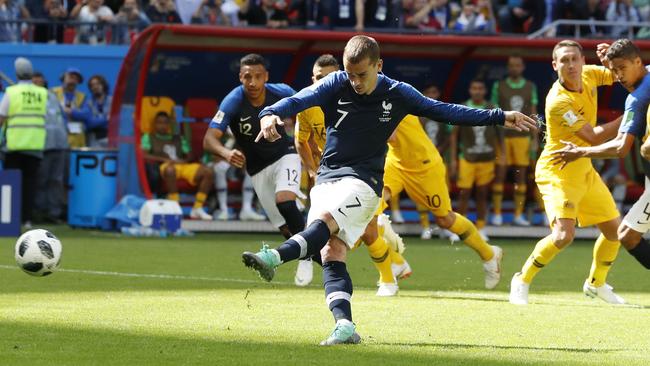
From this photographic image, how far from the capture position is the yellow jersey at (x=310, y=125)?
491 inches

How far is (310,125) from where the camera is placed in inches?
493

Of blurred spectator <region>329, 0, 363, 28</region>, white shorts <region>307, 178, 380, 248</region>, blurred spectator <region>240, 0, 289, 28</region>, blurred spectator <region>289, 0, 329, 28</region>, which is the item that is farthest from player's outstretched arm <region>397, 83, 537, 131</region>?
blurred spectator <region>289, 0, 329, 28</region>

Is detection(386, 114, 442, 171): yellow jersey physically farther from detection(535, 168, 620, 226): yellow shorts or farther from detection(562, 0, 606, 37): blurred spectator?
detection(562, 0, 606, 37): blurred spectator

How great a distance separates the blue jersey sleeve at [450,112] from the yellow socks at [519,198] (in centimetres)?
1338

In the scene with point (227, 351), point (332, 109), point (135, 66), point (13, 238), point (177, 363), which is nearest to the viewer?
point (177, 363)

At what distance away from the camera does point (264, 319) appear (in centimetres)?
1010

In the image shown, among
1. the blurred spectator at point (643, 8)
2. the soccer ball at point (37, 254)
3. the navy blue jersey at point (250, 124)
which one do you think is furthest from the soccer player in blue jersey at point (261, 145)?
the blurred spectator at point (643, 8)

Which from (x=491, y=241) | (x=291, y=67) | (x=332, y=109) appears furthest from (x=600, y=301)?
(x=291, y=67)

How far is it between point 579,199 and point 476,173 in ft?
32.6

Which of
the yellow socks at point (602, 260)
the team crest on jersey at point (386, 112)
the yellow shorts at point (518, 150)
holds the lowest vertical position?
the yellow shorts at point (518, 150)

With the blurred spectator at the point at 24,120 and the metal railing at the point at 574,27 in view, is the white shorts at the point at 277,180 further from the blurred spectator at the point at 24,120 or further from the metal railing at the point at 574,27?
the metal railing at the point at 574,27

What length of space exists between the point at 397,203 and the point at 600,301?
10211 mm

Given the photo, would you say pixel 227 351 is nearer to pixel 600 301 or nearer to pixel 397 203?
pixel 600 301

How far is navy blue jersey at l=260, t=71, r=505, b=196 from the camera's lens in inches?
347
